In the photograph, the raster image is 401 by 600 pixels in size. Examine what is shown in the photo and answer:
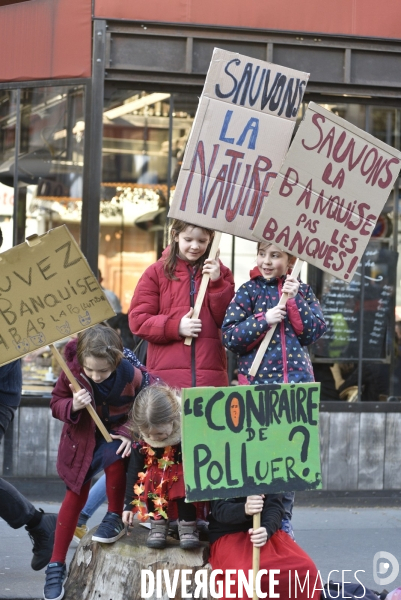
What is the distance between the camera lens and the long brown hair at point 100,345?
4.68m

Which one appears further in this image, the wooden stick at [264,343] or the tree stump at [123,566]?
the wooden stick at [264,343]

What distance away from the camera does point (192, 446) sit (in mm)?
4141

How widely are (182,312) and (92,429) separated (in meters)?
0.73

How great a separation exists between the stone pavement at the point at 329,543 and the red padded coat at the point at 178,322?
1.46 meters

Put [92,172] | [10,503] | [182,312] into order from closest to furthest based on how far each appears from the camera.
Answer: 1. [182,312]
2. [10,503]
3. [92,172]

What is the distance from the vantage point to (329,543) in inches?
260

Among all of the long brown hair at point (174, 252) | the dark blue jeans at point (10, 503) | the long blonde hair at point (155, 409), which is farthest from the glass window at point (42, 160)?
the long blonde hair at point (155, 409)

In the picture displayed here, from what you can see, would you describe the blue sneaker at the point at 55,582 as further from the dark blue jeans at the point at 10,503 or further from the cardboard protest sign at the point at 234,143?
the cardboard protest sign at the point at 234,143

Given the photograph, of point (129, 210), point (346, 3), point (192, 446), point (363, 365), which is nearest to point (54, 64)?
point (129, 210)

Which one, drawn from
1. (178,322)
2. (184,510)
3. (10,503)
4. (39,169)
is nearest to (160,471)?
(184,510)

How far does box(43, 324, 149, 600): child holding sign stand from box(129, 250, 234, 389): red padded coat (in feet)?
0.56

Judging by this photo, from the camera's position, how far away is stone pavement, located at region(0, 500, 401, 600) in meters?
5.56

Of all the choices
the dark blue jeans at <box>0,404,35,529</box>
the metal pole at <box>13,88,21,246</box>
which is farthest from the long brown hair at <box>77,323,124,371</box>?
the metal pole at <box>13,88,21,246</box>

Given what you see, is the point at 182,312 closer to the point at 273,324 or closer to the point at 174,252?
the point at 174,252
